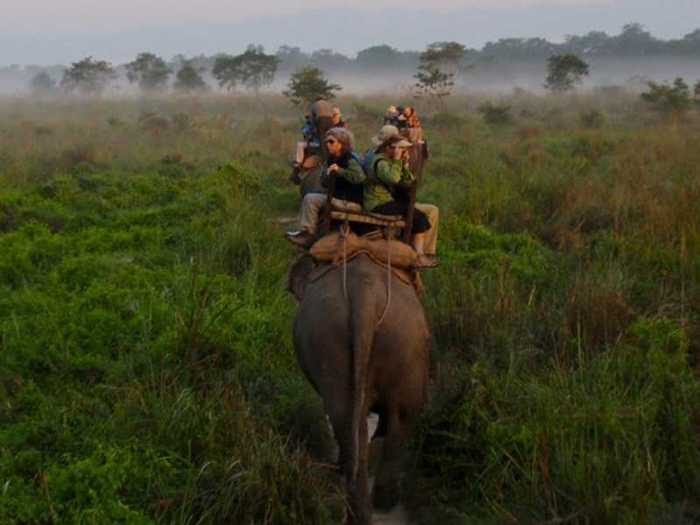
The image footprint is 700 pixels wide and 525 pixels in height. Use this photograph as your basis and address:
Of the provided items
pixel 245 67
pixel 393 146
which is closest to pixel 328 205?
pixel 393 146

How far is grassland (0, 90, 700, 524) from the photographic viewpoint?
396cm

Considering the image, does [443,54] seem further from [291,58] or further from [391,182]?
[291,58]

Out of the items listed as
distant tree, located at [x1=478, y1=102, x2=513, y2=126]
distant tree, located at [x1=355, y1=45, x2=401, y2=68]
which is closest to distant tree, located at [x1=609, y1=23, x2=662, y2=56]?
distant tree, located at [x1=355, y1=45, x2=401, y2=68]

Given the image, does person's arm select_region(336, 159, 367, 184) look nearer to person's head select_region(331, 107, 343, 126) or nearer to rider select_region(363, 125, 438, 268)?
rider select_region(363, 125, 438, 268)

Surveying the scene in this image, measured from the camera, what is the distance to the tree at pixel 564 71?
1604 inches

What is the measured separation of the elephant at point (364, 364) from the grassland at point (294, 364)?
246 millimetres

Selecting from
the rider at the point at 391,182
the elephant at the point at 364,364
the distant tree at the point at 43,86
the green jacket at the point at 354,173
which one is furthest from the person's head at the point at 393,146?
the distant tree at the point at 43,86

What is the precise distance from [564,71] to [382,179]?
38663 mm

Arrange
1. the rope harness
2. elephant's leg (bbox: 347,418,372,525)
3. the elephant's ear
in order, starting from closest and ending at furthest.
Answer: elephant's leg (bbox: 347,418,372,525) < the rope harness < the elephant's ear

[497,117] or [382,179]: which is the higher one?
[382,179]

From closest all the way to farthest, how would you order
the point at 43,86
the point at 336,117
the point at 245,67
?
1. the point at 336,117
2. the point at 245,67
3. the point at 43,86

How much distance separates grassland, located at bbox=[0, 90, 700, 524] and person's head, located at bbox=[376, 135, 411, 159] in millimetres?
1378

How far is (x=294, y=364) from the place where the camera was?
608 cm

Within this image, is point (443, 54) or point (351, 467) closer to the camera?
point (351, 467)
